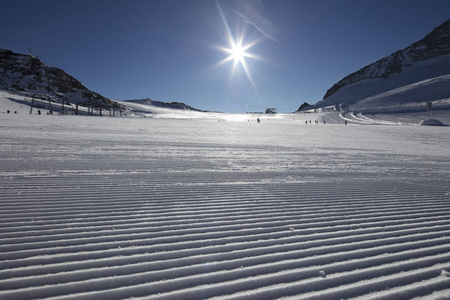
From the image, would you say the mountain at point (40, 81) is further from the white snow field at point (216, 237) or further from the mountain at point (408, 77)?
the mountain at point (408, 77)

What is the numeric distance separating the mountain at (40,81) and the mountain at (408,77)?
3078 inches

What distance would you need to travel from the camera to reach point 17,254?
211 cm

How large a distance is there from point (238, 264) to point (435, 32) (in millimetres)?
165108

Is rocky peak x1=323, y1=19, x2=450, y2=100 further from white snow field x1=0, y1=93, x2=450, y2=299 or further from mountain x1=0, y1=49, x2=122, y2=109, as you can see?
white snow field x1=0, y1=93, x2=450, y2=299

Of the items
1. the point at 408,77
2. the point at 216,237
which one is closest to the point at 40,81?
the point at 216,237

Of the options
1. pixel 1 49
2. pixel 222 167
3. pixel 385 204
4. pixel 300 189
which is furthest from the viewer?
pixel 1 49

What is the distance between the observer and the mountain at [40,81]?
63.4 meters

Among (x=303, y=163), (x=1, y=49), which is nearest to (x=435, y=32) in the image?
(x=303, y=163)

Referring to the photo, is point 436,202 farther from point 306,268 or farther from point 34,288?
point 34,288

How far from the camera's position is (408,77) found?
85.2 metres

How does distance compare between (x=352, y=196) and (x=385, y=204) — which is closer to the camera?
(x=385, y=204)

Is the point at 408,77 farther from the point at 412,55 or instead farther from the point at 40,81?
the point at 40,81

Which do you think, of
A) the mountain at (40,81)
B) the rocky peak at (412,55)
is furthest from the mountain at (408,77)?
the mountain at (40,81)

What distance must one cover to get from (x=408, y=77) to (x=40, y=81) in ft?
409
